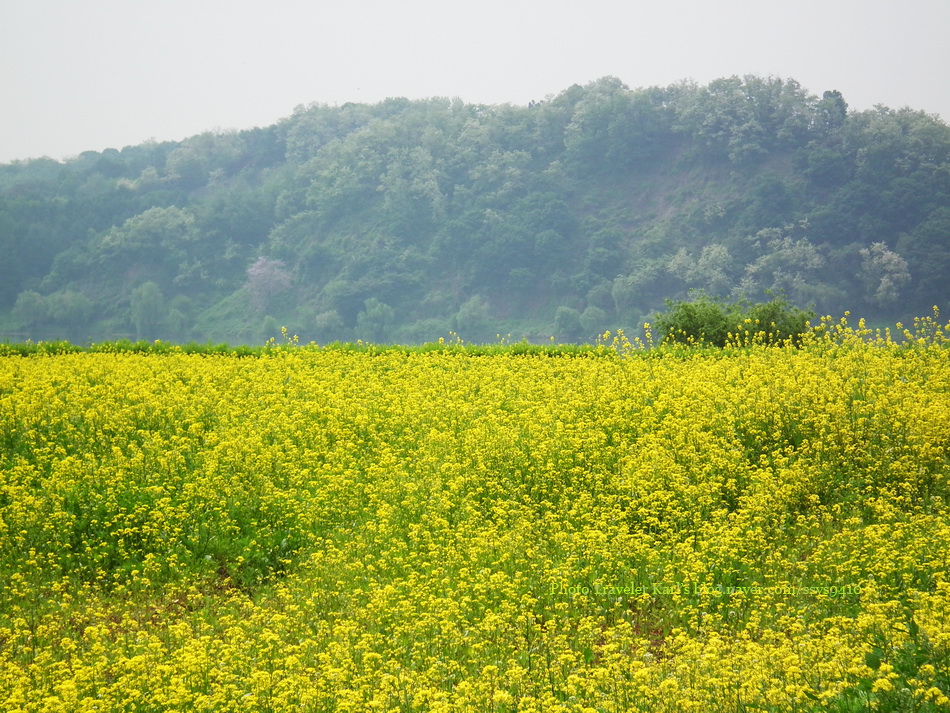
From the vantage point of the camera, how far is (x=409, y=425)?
44.9 feet

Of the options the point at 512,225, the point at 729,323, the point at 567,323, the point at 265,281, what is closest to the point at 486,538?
the point at 729,323

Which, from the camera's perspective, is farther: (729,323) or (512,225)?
(512,225)

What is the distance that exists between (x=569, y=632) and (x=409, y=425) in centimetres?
633

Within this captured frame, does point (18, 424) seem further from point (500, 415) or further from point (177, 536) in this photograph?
point (500, 415)

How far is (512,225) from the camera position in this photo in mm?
66500

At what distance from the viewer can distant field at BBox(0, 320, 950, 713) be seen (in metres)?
6.50

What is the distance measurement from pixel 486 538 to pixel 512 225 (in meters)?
58.4

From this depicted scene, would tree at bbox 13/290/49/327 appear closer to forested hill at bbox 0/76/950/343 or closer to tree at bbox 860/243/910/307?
forested hill at bbox 0/76/950/343

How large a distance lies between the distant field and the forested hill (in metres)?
44.3

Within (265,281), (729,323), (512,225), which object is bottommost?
(729,323)

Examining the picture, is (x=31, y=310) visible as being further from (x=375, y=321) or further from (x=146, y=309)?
(x=375, y=321)

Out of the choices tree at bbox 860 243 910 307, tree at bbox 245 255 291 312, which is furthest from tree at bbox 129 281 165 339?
tree at bbox 860 243 910 307

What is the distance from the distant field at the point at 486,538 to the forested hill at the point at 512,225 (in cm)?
4425

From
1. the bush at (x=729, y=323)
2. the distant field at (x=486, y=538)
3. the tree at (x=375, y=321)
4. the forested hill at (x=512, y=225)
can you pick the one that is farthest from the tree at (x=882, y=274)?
the distant field at (x=486, y=538)
